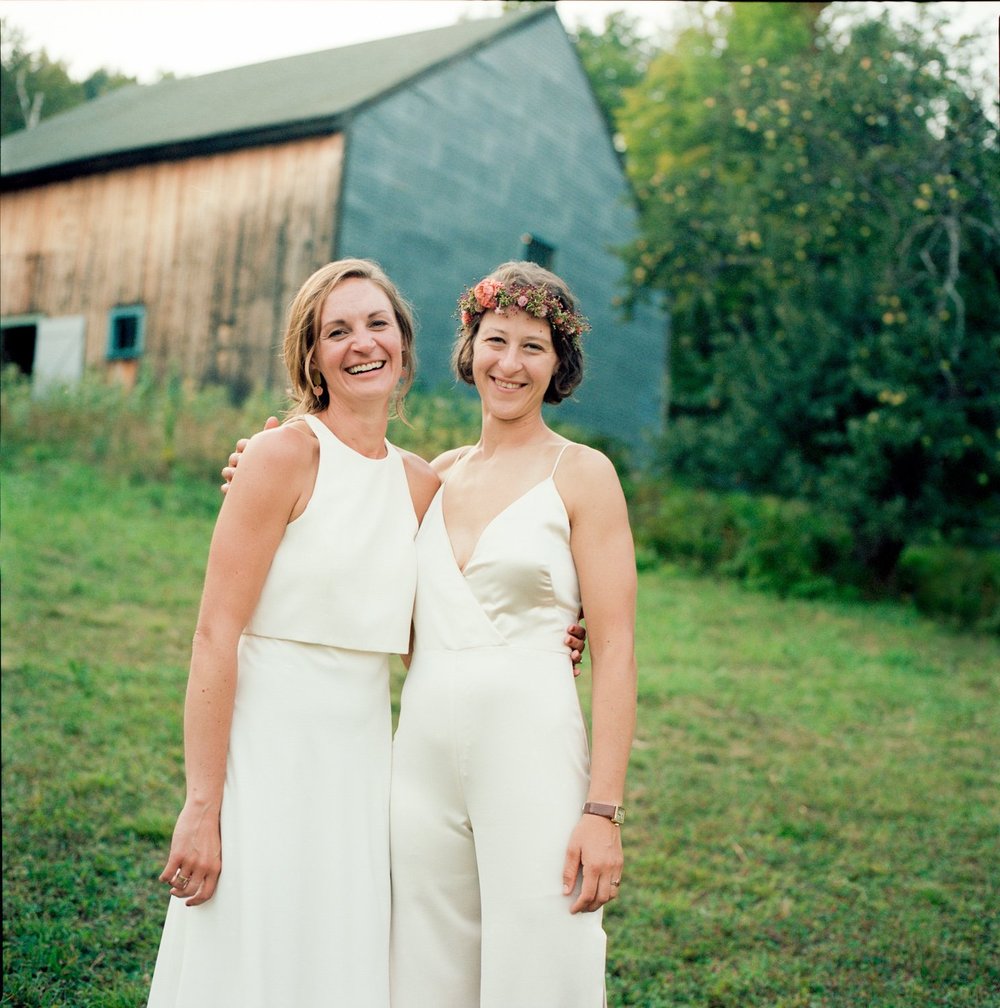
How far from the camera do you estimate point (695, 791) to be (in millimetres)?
6254

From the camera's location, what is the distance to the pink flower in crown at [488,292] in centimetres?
288

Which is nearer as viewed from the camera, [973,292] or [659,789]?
[659,789]

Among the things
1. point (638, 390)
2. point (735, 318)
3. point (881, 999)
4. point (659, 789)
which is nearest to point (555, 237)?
point (638, 390)

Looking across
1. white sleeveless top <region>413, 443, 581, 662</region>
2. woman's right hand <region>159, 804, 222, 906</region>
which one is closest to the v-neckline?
white sleeveless top <region>413, 443, 581, 662</region>

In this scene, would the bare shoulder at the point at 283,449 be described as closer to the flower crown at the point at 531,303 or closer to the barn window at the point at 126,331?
the flower crown at the point at 531,303

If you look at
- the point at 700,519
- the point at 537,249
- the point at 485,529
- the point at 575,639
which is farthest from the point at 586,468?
the point at 537,249

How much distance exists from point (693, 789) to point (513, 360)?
162 inches

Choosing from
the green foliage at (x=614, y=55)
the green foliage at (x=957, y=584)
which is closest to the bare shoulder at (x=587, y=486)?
the green foliage at (x=957, y=584)

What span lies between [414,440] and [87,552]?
4.38 meters

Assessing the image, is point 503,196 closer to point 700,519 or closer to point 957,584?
point 700,519

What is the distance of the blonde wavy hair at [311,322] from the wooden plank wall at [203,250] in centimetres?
1198

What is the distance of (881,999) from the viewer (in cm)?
408

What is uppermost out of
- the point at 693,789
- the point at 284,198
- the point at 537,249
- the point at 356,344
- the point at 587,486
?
the point at 537,249

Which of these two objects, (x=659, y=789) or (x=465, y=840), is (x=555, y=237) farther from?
(x=465, y=840)
